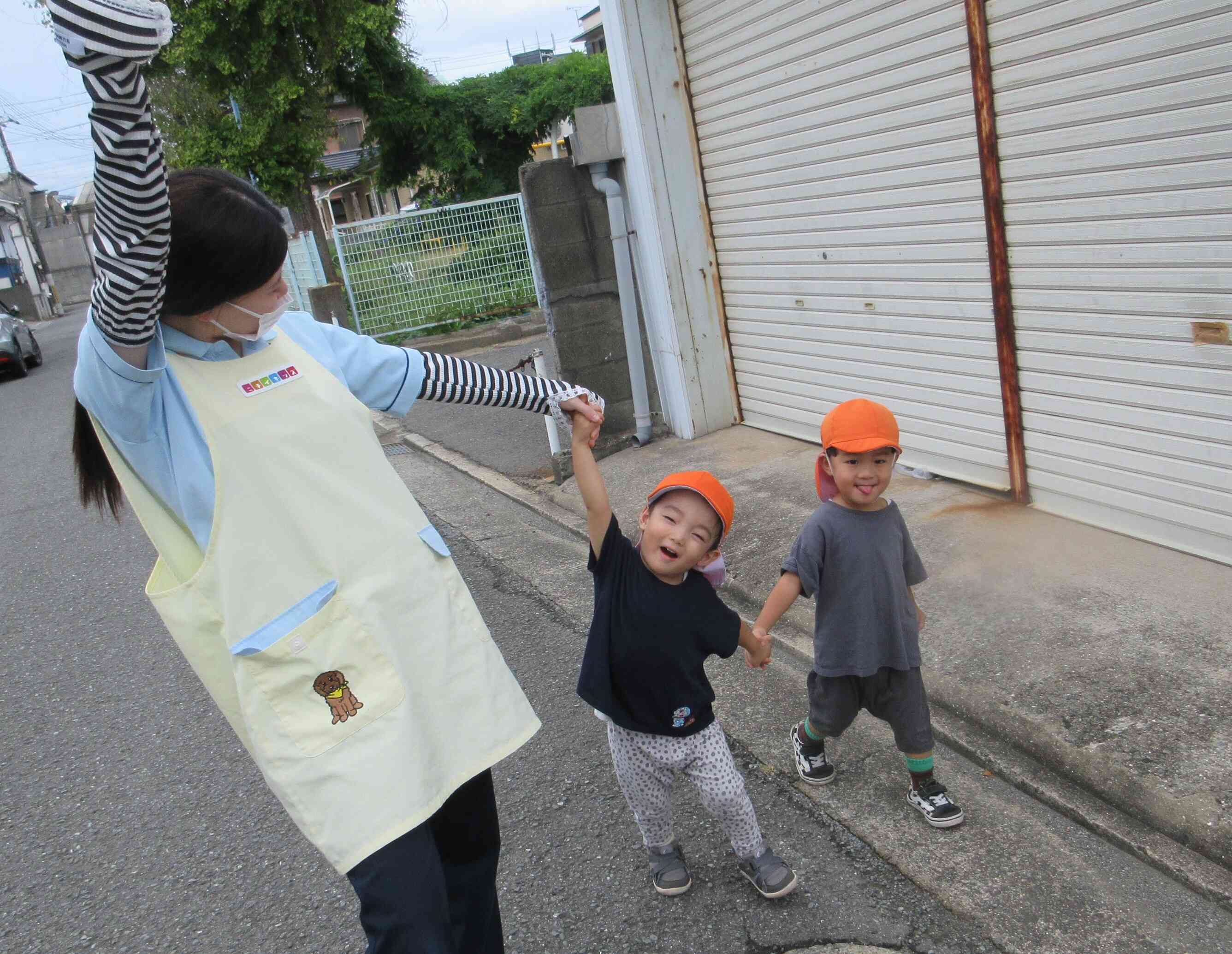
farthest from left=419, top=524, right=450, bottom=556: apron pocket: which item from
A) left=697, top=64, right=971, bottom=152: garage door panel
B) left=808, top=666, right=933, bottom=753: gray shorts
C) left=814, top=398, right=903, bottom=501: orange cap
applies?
left=697, top=64, right=971, bottom=152: garage door panel

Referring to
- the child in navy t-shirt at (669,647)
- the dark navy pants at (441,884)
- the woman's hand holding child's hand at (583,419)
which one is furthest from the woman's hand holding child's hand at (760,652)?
the dark navy pants at (441,884)

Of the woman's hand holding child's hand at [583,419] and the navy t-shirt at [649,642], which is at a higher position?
the woman's hand holding child's hand at [583,419]

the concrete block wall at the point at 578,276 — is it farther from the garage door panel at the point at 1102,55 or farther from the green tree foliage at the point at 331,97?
the green tree foliage at the point at 331,97

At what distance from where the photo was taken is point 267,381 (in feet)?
5.90

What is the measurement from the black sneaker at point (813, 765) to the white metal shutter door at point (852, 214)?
2275mm

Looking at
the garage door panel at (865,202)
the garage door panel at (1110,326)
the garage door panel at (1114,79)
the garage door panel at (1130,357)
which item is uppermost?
the garage door panel at (1114,79)

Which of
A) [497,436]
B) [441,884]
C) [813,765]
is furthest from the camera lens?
[497,436]

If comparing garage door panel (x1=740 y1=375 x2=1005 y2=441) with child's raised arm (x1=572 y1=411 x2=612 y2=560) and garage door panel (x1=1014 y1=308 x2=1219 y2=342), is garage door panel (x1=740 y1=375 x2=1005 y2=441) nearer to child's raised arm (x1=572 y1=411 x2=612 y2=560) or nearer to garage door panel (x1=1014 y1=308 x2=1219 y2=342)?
garage door panel (x1=1014 y1=308 x2=1219 y2=342)

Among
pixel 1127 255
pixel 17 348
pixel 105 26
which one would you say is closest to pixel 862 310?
pixel 1127 255

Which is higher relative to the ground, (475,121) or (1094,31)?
(475,121)

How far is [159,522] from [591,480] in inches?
38.1

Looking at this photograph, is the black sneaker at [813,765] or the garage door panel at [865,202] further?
the garage door panel at [865,202]

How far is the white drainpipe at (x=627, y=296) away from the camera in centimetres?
676

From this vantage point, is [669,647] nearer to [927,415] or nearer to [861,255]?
[927,415]
